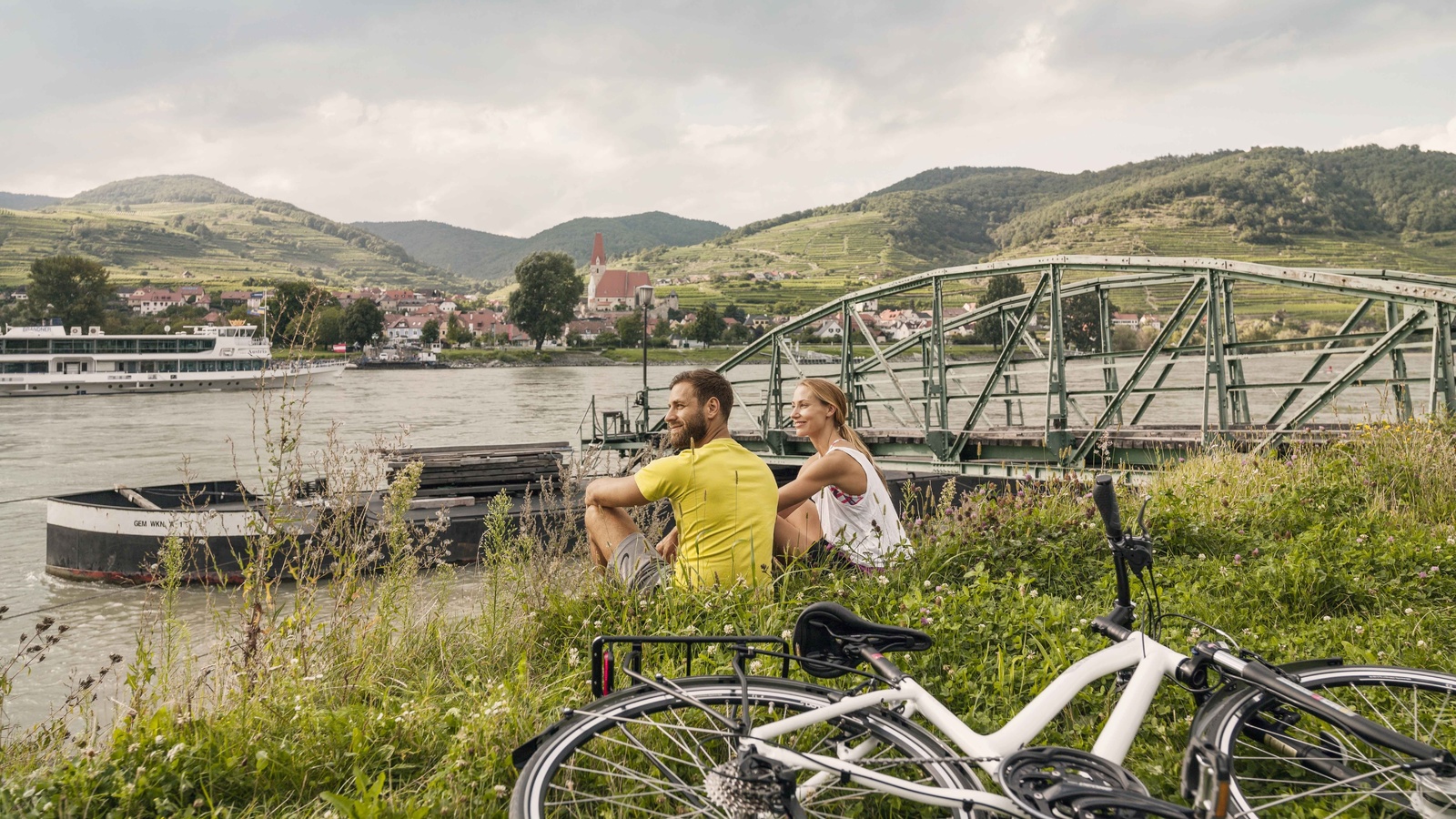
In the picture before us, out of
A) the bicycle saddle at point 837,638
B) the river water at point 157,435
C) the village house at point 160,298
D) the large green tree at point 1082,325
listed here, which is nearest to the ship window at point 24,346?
the river water at point 157,435

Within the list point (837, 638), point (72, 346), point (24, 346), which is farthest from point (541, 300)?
point (837, 638)

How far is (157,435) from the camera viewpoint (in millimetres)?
32531

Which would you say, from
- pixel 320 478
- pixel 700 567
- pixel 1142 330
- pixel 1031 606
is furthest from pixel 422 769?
pixel 1142 330

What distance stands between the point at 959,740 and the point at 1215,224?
448ft

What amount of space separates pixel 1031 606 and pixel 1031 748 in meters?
1.95

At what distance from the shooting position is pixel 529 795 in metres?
→ 1.81

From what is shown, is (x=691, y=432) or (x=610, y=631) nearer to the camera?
(x=610, y=631)

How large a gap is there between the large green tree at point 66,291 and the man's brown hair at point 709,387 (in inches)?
4073

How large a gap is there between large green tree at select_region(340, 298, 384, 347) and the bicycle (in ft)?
295

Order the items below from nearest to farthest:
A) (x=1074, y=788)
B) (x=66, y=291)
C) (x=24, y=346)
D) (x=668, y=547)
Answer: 1. (x=1074, y=788)
2. (x=668, y=547)
3. (x=24, y=346)
4. (x=66, y=291)

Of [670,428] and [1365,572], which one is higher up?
[670,428]

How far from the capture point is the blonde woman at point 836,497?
4430 mm

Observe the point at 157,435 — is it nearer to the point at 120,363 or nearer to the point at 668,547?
the point at 120,363

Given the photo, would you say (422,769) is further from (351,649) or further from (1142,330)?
(1142,330)
